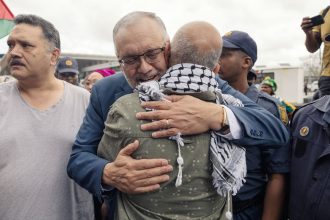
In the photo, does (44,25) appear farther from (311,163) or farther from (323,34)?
(323,34)

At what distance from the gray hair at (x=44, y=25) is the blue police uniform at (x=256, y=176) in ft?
5.29

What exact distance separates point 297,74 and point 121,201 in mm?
16888

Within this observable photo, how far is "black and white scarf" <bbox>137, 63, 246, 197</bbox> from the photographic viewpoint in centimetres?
140

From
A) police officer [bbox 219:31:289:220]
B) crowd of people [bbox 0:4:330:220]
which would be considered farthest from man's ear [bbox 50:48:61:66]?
police officer [bbox 219:31:289:220]

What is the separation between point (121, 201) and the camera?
1.54 metres

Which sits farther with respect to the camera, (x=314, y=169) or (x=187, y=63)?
(x=314, y=169)

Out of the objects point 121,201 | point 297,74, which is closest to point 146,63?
point 121,201

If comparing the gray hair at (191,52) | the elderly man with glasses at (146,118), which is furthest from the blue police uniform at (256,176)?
the gray hair at (191,52)

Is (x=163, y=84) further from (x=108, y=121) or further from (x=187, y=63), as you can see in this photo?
(x=108, y=121)

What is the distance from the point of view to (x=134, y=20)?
5.26 ft

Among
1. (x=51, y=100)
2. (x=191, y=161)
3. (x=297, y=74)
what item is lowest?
(x=297, y=74)

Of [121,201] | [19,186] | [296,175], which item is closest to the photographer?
[121,201]

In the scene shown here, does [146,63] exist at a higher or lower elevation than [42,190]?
higher

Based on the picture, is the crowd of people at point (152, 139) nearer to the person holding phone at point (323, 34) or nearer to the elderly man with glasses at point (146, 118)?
the elderly man with glasses at point (146, 118)
